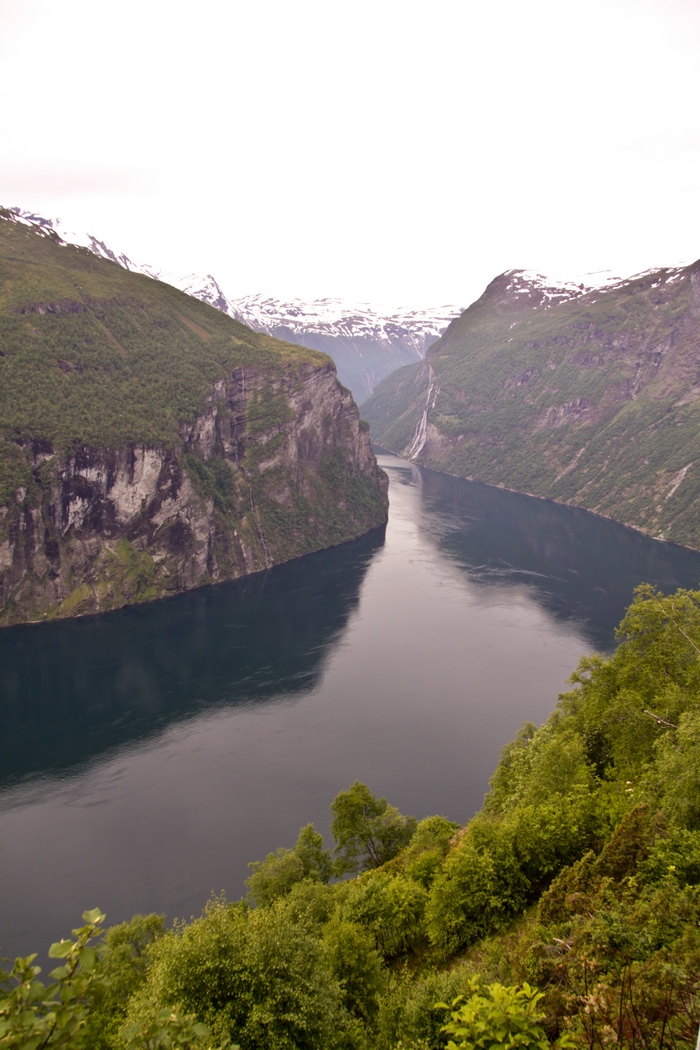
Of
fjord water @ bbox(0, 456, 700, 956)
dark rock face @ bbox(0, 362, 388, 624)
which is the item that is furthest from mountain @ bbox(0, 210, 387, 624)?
fjord water @ bbox(0, 456, 700, 956)

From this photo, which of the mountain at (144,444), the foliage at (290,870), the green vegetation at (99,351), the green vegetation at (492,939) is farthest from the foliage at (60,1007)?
the green vegetation at (99,351)

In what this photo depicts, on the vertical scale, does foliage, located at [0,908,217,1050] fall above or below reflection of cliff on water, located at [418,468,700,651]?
above

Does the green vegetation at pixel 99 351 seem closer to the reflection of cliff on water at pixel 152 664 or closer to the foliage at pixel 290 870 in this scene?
the reflection of cliff on water at pixel 152 664

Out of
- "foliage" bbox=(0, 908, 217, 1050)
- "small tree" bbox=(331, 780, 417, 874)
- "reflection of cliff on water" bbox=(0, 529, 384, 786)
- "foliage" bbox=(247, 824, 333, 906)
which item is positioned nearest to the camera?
"foliage" bbox=(0, 908, 217, 1050)

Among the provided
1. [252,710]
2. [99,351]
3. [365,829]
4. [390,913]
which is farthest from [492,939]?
[99,351]

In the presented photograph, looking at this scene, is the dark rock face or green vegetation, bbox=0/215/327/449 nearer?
the dark rock face

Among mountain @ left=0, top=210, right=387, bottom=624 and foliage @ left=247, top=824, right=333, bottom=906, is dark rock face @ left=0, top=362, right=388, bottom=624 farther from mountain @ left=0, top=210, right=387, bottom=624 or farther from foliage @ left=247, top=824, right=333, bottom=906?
foliage @ left=247, top=824, right=333, bottom=906

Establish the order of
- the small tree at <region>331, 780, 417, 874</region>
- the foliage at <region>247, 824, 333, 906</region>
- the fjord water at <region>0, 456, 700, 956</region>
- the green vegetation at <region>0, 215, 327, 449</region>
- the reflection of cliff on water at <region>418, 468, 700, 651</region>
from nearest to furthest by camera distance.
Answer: the foliage at <region>247, 824, 333, 906</region>, the small tree at <region>331, 780, 417, 874</region>, the fjord water at <region>0, 456, 700, 956</region>, the reflection of cliff on water at <region>418, 468, 700, 651</region>, the green vegetation at <region>0, 215, 327, 449</region>
